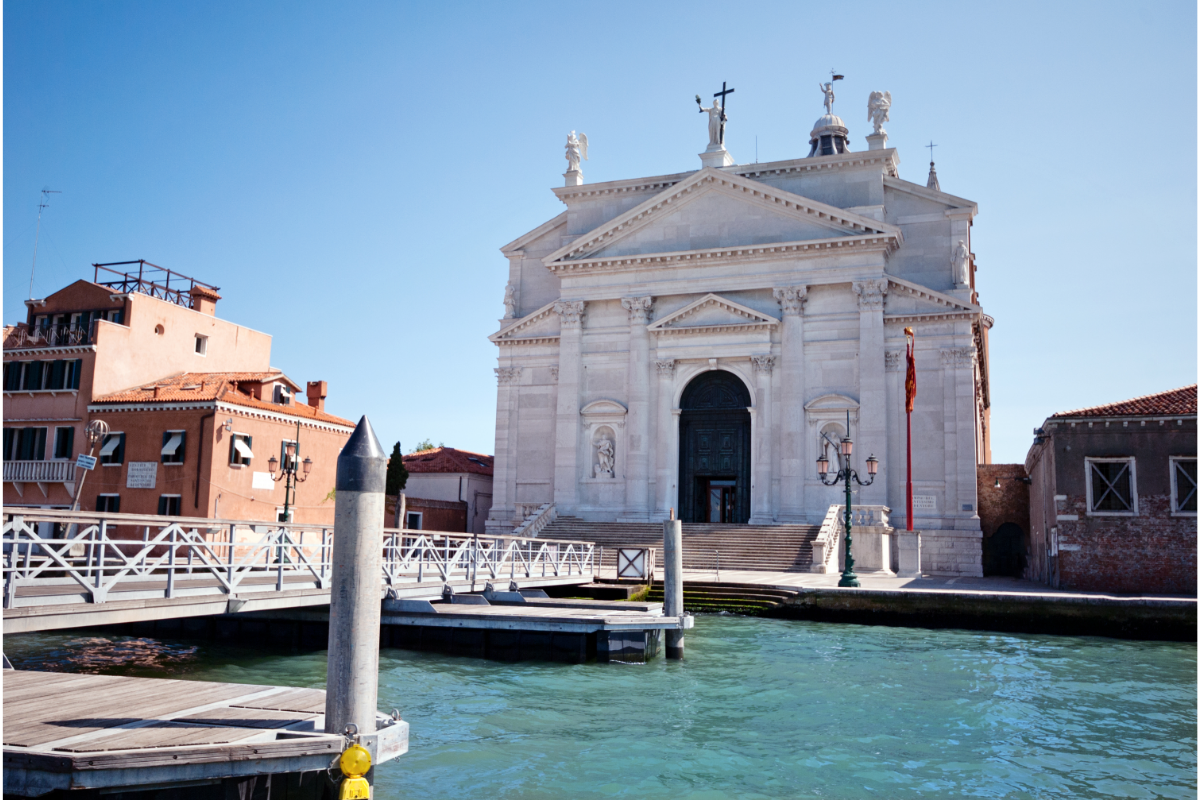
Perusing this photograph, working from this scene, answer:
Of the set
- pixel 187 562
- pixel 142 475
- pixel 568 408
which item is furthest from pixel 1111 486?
pixel 142 475

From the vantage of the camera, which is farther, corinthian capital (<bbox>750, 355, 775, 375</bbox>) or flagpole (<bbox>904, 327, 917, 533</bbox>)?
corinthian capital (<bbox>750, 355, 775, 375</bbox>)

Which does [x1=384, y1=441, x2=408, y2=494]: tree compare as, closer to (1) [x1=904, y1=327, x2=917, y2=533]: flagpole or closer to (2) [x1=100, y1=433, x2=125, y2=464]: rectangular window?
(2) [x1=100, y1=433, x2=125, y2=464]: rectangular window

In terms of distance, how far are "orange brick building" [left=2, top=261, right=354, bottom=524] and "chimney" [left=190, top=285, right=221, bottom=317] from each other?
128 centimetres

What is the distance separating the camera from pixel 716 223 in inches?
1351

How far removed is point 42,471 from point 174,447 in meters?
4.89

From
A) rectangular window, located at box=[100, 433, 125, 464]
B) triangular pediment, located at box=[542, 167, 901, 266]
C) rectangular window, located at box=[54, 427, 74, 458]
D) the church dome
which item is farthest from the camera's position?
the church dome

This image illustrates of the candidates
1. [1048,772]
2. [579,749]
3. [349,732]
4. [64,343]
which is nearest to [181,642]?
[579,749]

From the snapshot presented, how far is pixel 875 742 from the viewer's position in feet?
33.8

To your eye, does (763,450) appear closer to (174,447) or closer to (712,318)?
(712,318)

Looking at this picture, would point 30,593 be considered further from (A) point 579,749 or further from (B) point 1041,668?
(B) point 1041,668

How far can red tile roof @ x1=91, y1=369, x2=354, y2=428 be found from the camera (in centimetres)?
2906

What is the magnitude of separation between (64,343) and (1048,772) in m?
31.2

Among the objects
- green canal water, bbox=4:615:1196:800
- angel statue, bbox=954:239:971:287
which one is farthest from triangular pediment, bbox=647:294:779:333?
green canal water, bbox=4:615:1196:800

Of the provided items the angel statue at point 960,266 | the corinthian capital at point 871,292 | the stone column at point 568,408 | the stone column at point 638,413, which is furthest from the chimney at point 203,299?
the angel statue at point 960,266
